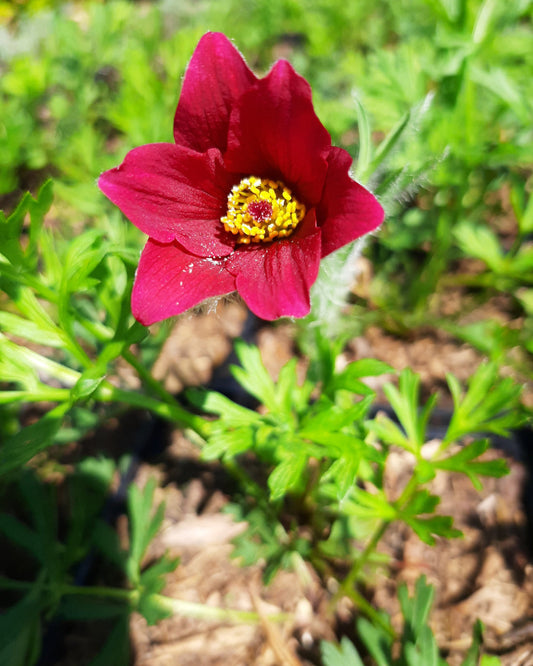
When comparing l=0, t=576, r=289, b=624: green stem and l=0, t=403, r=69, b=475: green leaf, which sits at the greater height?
l=0, t=403, r=69, b=475: green leaf

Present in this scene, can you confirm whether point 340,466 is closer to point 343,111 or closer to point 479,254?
point 479,254

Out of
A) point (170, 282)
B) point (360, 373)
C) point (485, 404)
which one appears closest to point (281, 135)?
point (170, 282)

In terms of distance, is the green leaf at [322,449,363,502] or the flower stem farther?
the flower stem

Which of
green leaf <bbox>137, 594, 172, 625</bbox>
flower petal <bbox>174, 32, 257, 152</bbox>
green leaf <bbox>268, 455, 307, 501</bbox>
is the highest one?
flower petal <bbox>174, 32, 257, 152</bbox>

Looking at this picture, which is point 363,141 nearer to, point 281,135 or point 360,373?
point 281,135

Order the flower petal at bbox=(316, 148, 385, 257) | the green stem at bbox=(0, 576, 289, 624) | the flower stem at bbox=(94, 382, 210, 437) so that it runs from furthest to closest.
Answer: the green stem at bbox=(0, 576, 289, 624) → the flower stem at bbox=(94, 382, 210, 437) → the flower petal at bbox=(316, 148, 385, 257)

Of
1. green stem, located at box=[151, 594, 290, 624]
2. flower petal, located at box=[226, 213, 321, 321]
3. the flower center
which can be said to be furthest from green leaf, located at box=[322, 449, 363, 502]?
green stem, located at box=[151, 594, 290, 624]

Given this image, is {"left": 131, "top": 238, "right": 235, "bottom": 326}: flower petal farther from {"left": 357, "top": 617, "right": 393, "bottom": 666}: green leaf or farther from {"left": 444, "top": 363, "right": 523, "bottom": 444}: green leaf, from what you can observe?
{"left": 357, "top": 617, "right": 393, "bottom": 666}: green leaf
